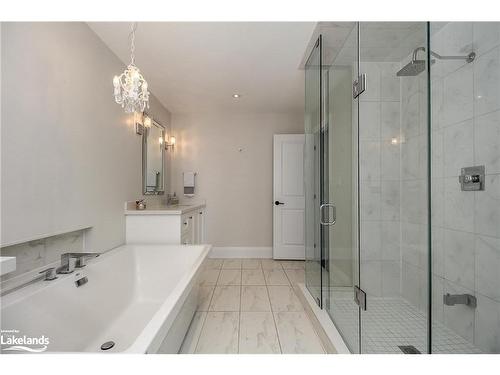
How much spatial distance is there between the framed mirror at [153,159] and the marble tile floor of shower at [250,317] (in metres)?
1.38

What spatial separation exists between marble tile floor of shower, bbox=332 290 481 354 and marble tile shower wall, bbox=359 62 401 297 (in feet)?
0.36

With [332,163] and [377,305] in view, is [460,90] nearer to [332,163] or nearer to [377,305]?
[332,163]

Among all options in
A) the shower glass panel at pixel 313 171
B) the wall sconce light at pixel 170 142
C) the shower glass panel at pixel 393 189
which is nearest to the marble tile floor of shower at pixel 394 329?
the shower glass panel at pixel 393 189

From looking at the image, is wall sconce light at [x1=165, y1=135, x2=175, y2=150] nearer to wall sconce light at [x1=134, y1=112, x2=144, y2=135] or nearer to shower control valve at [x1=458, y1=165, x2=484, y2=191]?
wall sconce light at [x1=134, y1=112, x2=144, y2=135]

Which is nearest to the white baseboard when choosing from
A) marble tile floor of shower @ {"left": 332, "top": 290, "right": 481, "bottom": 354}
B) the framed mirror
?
the framed mirror

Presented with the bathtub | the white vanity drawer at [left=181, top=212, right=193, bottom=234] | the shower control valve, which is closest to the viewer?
the bathtub

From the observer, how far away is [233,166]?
4062 millimetres

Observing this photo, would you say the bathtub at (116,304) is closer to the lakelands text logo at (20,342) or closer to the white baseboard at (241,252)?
the lakelands text logo at (20,342)

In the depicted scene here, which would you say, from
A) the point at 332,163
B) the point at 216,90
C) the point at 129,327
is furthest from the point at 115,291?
the point at 216,90

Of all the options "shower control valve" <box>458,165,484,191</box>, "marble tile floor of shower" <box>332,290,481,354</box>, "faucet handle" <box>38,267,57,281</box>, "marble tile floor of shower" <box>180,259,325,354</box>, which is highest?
"shower control valve" <box>458,165,484,191</box>

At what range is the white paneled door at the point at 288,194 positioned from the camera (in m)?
3.81

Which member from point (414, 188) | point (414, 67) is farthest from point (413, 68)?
point (414, 188)

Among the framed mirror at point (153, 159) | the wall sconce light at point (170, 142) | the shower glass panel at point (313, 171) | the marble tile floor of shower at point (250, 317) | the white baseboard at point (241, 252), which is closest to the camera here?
the marble tile floor of shower at point (250, 317)

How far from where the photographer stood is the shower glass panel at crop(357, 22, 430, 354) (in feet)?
4.33
